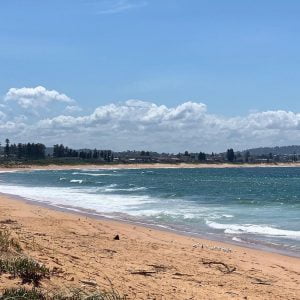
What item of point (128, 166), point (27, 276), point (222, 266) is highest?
point (27, 276)

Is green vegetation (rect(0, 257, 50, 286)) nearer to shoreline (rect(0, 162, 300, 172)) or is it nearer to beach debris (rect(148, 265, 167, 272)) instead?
beach debris (rect(148, 265, 167, 272))

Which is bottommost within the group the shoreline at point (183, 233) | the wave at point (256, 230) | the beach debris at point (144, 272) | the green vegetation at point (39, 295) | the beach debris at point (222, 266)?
the shoreline at point (183, 233)

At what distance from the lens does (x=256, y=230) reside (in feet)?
61.7

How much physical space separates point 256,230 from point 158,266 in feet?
29.0

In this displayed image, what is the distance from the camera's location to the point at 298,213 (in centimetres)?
2525

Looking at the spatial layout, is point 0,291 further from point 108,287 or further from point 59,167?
point 59,167

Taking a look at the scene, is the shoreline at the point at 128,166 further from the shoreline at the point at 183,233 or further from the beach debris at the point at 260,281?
the beach debris at the point at 260,281

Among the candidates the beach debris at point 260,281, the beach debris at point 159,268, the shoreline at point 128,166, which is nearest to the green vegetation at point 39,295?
the beach debris at point 159,268

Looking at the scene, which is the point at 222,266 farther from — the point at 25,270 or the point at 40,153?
the point at 40,153

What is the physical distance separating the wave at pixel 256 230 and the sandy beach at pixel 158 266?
9.04 feet

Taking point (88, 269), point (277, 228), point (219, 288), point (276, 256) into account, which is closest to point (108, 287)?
point (88, 269)

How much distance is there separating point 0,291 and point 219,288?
12.7ft

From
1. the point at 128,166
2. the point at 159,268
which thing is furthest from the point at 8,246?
the point at 128,166

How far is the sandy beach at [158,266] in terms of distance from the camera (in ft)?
27.7
